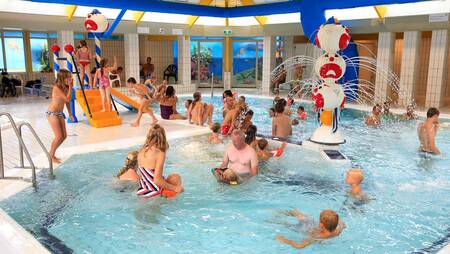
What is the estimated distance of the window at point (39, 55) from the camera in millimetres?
16781

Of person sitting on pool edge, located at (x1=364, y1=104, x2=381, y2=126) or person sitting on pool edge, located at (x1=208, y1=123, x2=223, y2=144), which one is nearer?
person sitting on pool edge, located at (x1=208, y1=123, x2=223, y2=144)

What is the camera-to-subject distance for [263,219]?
4.45 metres

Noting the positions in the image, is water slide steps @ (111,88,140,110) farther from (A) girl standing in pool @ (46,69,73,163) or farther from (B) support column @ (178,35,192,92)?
(B) support column @ (178,35,192,92)

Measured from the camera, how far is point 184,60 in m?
16.7

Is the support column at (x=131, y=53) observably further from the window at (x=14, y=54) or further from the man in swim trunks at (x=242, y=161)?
the man in swim trunks at (x=242, y=161)

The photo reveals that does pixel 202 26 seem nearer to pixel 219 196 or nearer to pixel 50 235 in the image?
pixel 219 196

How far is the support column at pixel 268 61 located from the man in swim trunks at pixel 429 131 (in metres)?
9.89

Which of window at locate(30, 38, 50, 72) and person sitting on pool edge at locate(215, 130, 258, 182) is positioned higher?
window at locate(30, 38, 50, 72)

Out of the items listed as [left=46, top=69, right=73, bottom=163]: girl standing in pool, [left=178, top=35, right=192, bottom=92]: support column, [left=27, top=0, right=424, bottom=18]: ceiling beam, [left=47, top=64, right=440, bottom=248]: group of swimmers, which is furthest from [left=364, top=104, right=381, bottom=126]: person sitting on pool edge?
[left=178, top=35, right=192, bottom=92]: support column

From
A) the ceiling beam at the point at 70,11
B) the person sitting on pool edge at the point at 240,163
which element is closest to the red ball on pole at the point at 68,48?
the person sitting on pool edge at the point at 240,163

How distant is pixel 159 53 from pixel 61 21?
22.7ft

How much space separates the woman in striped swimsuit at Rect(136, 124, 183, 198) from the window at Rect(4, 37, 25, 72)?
14369 millimetres

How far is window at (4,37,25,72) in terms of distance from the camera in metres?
16.1

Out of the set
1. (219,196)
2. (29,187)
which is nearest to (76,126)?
(29,187)
